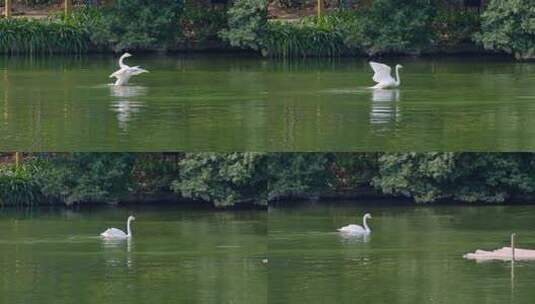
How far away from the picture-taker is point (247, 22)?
2073 cm

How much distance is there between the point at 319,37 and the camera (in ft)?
75.4

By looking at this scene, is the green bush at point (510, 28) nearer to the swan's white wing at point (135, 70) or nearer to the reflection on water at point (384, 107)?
the reflection on water at point (384, 107)

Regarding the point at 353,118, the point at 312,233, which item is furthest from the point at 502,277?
the point at 312,233

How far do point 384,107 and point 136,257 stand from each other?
2590mm

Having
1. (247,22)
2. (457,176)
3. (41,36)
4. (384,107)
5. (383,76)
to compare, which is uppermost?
(247,22)

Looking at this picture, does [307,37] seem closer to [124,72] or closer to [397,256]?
[124,72]

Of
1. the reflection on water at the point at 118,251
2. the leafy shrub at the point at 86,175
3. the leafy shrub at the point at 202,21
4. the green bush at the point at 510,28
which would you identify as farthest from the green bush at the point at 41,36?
the green bush at the point at 510,28

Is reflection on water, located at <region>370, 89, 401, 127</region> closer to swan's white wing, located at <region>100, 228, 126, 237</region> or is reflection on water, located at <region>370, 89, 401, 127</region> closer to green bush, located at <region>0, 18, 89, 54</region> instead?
swan's white wing, located at <region>100, 228, 126, 237</region>

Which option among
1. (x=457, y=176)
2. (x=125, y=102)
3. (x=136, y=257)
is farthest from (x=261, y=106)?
(x=457, y=176)

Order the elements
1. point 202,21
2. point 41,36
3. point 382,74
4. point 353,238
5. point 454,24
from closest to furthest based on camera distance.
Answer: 1. point 202,21
2. point 382,74
3. point 353,238
4. point 41,36
5. point 454,24

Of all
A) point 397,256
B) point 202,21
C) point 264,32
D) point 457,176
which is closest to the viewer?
point 264,32

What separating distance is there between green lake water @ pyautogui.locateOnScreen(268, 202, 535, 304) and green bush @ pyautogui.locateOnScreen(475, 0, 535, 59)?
1598 millimetres

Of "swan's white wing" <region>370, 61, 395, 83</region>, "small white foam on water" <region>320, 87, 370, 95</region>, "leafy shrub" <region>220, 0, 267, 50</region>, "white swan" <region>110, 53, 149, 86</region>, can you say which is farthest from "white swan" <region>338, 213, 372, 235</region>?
"leafy shrub" <region>220, 0, 267, 50</region>

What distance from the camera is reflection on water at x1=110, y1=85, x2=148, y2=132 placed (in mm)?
21219
